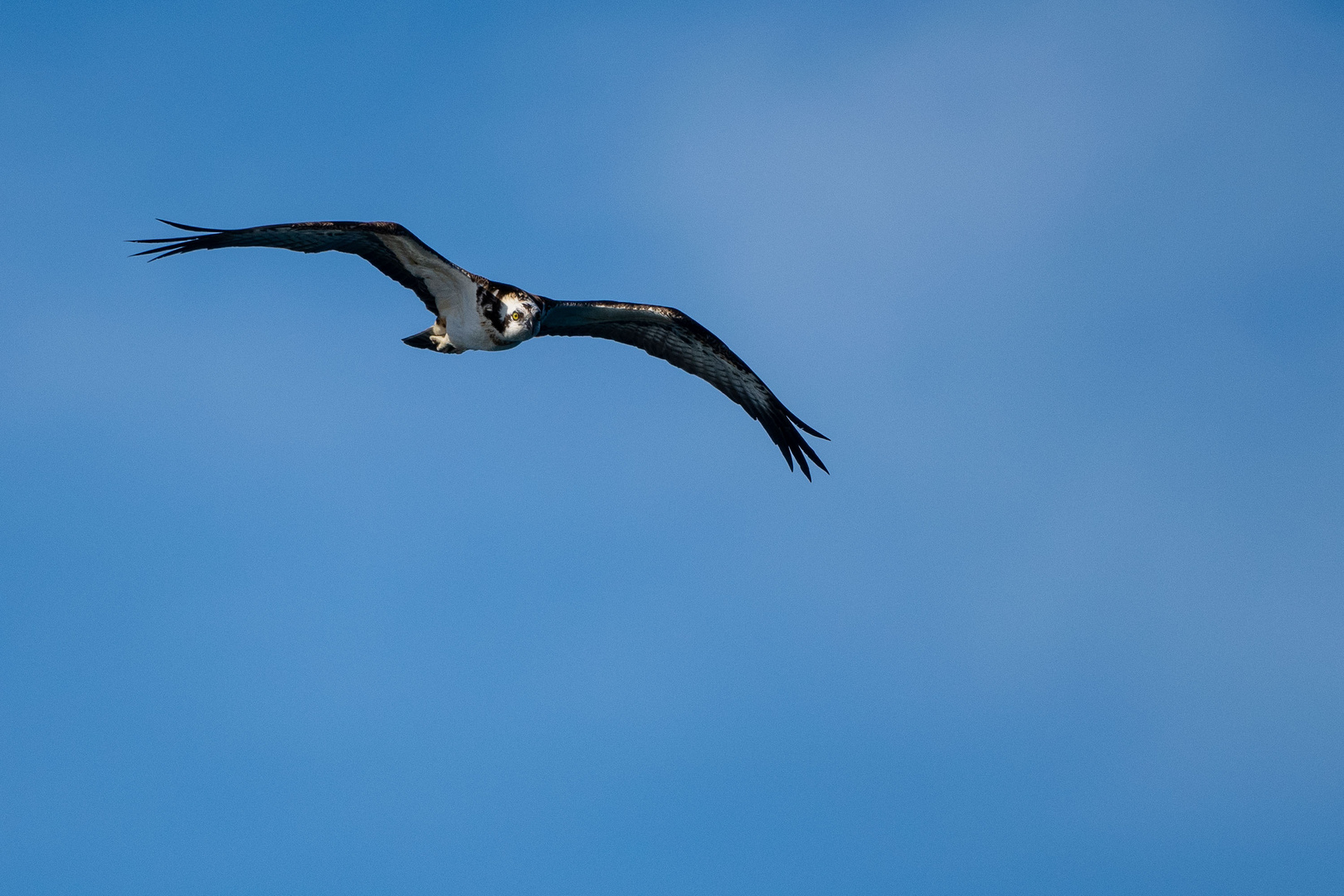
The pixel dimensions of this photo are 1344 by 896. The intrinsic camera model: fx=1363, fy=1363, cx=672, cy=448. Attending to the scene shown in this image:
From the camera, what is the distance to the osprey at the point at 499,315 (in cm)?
1288

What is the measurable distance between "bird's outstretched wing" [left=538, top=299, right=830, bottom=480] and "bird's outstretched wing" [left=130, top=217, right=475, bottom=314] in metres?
1.36

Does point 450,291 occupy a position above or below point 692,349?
below

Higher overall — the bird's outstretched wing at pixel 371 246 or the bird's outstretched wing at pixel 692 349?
the bird's outstretched wing at pixel 692 349

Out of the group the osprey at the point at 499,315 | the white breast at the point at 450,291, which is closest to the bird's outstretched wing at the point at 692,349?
the osprey at the point at 499,315

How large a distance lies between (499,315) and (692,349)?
8.24 ft

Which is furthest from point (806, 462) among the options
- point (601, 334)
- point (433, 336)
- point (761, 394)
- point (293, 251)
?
point (293, 251)

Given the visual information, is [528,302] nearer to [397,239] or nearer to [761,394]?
[397,239]

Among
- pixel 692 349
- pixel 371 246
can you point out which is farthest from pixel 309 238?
pixel 692 349

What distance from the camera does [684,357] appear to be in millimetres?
15703

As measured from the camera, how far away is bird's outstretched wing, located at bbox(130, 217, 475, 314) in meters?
12.6

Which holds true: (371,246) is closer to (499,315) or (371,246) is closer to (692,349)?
(499,315)

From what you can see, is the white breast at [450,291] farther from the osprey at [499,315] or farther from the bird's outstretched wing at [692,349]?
the bird's outstretched wing at [692,349]

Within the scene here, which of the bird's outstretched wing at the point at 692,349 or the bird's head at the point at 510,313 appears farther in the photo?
the bird's outstretched wing at the point at 692,349

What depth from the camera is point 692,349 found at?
50.9ft
